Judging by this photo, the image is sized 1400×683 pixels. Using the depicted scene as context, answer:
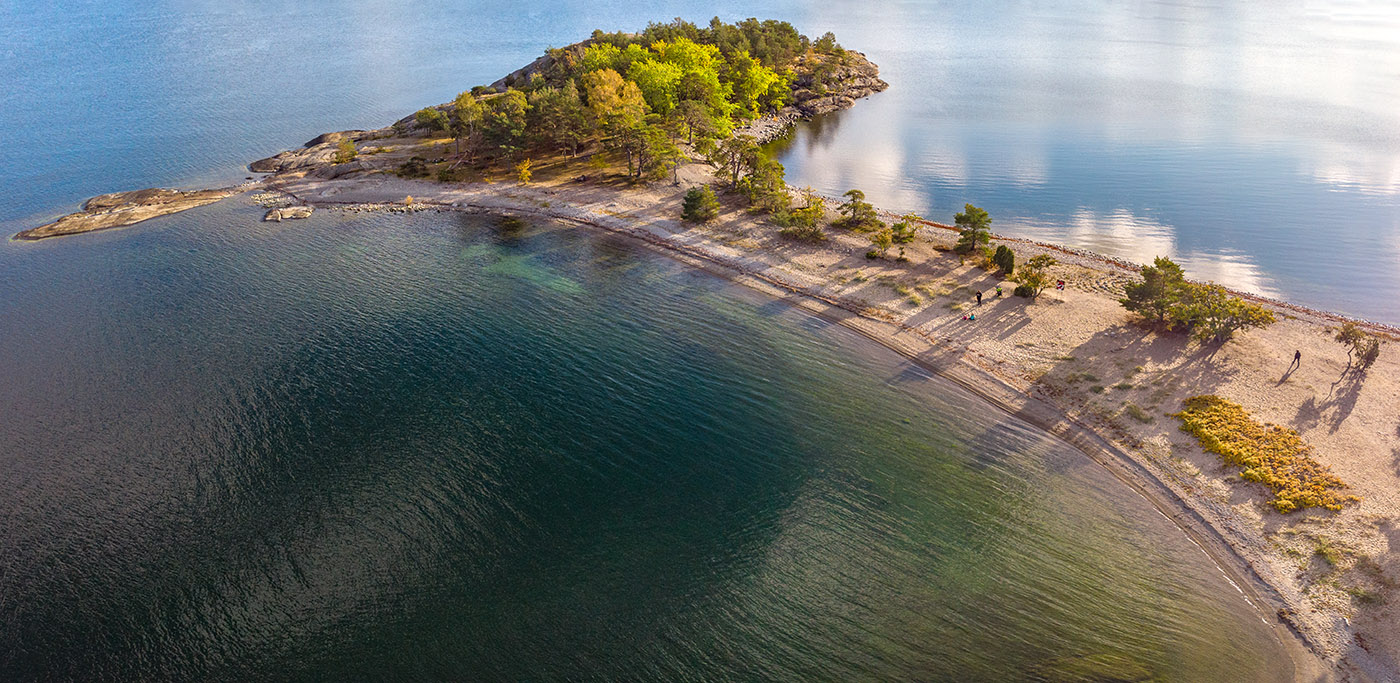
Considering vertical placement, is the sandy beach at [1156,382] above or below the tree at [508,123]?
below

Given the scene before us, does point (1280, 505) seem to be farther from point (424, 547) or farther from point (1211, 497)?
point (424, 547)

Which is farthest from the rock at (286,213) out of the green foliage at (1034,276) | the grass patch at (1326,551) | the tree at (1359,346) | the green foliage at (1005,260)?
the tree at (1359,346)


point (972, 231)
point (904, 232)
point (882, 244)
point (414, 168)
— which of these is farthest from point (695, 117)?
point (972, 231)

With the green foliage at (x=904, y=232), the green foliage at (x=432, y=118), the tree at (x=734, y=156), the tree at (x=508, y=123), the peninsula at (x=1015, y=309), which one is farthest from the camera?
the green foliage at (x=432, y=118)

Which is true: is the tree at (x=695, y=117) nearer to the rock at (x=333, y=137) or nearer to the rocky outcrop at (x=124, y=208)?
the rock at (x=333, y=137)

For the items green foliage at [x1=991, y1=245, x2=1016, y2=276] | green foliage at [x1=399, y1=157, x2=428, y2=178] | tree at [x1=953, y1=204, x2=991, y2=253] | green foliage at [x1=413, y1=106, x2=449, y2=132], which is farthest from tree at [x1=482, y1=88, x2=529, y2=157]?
green foliage at [x1=991, y1=245, x2=1016, y2=276]

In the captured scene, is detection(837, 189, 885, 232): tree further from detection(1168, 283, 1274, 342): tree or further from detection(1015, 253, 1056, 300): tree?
detection(1168, 283, 1274, 342): tree
